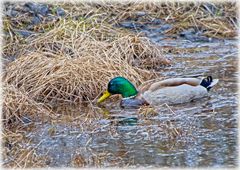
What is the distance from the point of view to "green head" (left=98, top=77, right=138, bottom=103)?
26.1 ft

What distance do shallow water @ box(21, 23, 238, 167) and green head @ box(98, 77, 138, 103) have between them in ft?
0.48

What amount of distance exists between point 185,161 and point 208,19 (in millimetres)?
5483

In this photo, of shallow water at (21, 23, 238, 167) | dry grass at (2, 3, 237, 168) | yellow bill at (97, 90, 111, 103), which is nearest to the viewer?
shallow water at (21, 23, 238, 167)

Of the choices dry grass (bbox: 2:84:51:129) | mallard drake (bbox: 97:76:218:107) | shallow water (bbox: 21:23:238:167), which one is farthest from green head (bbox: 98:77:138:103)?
dry grass (bbox: 2:84:51:129)

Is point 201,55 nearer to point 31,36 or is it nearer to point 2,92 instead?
point 31,36

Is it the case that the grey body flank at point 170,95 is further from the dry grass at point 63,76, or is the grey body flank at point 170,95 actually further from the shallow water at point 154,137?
the dry grass at point 63,76

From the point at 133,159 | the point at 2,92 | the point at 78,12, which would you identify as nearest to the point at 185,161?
the point at 133,159

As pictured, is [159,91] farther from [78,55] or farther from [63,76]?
[78,55]

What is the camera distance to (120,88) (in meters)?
7.98

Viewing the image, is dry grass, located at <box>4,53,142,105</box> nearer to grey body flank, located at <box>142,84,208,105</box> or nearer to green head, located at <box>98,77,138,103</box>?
green head, located at <box>98,77,138,103</box>

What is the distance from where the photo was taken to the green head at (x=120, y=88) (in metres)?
7.94

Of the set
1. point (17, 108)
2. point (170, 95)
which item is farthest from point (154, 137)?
point (170, 95)

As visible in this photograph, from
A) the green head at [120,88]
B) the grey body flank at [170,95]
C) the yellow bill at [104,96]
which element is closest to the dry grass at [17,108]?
the yellow bill at [104,96]

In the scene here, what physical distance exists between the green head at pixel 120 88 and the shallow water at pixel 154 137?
0.48 ft
